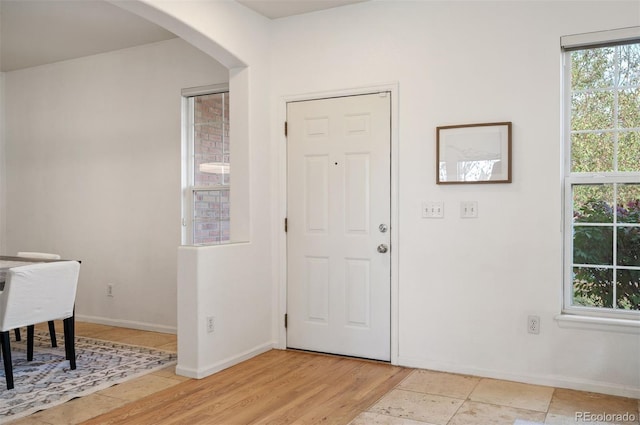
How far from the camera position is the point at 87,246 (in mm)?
5605

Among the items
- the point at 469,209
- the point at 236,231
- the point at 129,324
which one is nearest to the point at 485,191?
the point at 469,209

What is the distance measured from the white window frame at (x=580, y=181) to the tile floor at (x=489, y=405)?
1.52ft

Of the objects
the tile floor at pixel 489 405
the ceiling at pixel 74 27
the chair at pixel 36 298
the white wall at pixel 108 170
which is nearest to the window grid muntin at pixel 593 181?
the tile floor at pixel 489 405

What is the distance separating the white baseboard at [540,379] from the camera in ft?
10.7

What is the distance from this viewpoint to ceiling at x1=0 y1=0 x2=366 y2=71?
4141mm

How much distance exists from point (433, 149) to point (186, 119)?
249 cm

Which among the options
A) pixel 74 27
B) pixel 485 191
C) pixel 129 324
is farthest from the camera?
pixel 129 324

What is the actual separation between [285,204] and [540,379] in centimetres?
228

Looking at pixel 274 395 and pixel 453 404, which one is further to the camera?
pixel 274 395

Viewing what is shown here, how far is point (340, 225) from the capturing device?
165 inches

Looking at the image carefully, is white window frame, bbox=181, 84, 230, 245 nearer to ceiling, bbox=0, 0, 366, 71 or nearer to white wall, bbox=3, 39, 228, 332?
white wall, bbox=3, 39, 228, 332

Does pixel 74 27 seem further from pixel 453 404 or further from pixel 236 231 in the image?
pixel 453 404

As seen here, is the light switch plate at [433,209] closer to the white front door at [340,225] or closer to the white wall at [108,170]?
the white front door at [340,225]

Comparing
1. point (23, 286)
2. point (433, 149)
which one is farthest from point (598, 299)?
point (23, 286)
